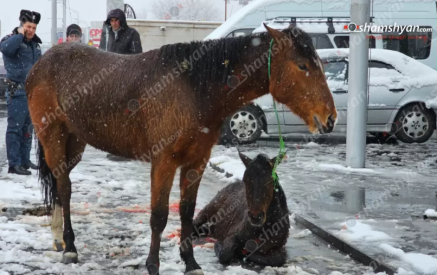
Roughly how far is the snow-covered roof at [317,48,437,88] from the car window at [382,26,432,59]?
6.84 feet

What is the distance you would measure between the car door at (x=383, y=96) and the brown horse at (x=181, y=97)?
971cm

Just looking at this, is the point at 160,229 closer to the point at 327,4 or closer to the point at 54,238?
the point at 54,238

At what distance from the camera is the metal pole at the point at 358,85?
10.5m

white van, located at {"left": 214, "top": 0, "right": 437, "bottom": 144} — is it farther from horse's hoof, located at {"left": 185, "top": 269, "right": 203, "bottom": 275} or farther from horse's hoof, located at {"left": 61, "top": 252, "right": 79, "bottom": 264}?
horse's hoof, located at {"left": 185, "top": 269, "right": 203, "bottom": 275}

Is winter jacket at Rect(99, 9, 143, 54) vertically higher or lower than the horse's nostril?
higher

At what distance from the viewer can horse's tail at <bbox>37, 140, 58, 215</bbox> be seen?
243 inches

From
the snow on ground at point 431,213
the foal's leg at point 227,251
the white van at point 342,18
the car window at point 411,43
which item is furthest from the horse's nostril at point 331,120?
the car window at point 411,43

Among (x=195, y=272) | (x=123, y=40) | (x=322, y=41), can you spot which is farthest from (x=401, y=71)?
(x=195, y=272)

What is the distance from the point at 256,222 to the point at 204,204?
2.95 m

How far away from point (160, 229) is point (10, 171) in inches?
218

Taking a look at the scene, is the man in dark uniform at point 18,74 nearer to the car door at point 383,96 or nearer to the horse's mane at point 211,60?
the horse's mane at point 211,60

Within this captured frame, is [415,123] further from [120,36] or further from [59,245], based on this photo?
[59,245]

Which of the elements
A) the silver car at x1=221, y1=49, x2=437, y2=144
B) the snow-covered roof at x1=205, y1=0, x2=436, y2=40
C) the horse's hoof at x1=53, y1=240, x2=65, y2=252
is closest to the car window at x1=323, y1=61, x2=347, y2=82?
the silver car at x1=221, y1=49, x2=437, y2=144

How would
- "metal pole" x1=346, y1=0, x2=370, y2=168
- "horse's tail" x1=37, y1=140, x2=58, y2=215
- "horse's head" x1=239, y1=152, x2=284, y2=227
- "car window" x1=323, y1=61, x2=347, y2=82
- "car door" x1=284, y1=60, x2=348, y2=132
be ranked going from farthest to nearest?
"car window" x1=323, y1=61, x2=347, y2=82 → "car door" x1=284, y1=60, x2=348, y2=132 → "metal pole" x1=346, y1=0, x2=370, y2=168 → "horse's tail" x1=37, y1=140, x2=58, y2=215 → "horse's head" x1=239, y1=152, x2=284, y2=227
